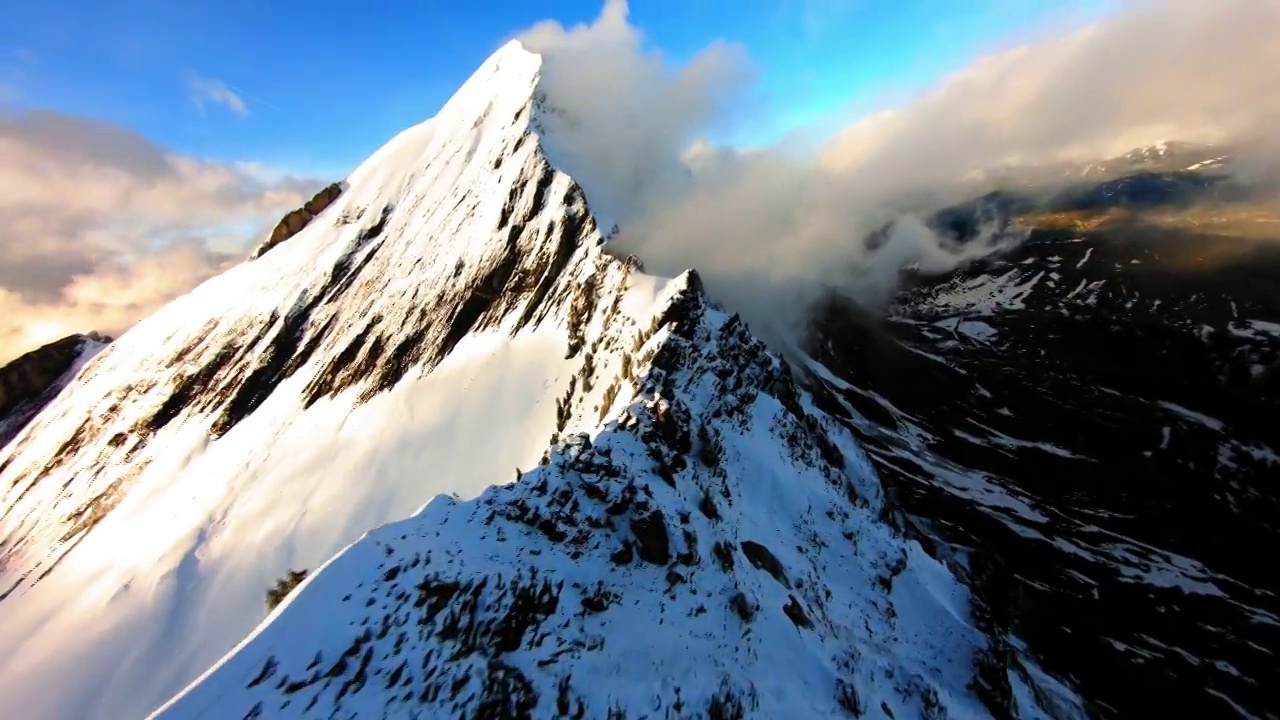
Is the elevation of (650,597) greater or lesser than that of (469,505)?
lesser

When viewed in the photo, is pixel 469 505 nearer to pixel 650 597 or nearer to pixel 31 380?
pixel 650 597

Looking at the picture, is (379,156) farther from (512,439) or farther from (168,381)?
(512,439)

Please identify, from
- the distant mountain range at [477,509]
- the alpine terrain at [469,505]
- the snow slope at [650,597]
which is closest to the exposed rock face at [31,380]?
the distant mountain range at [477,509]

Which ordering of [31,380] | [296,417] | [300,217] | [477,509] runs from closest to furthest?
1. [477,509]
2. [296,417]
3. [300,217]
4. [31,380]

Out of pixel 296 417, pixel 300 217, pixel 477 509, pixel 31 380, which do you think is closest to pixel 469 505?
pixel 477 509

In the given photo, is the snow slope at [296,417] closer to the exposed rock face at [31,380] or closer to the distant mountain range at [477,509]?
the distant mountain range at [477,509]

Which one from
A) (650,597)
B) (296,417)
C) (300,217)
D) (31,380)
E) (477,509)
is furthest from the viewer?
(31,380)
